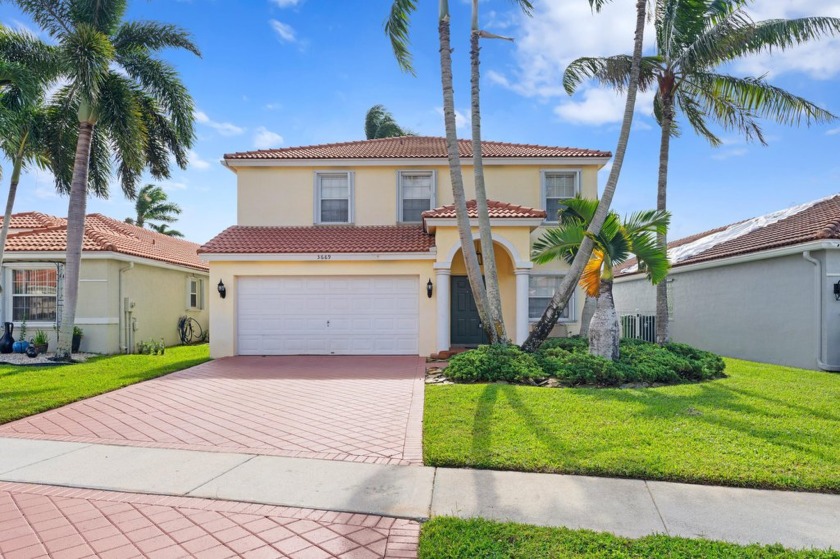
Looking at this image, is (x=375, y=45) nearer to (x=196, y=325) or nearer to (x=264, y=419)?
(x=264, y=419)

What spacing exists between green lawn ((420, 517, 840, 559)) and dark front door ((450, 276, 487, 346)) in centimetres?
1111

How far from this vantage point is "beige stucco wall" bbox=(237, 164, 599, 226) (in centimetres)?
1523

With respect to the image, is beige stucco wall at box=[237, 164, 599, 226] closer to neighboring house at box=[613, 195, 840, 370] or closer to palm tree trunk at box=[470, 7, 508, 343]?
palm tree trunk at box=[470, 7, 508, 343]

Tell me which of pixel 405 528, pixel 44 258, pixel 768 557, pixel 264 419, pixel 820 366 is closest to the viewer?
pixel 768 557

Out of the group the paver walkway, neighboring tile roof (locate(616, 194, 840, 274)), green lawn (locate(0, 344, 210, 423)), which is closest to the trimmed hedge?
neighboring tile roof (locate(616, 194, 840, 274))

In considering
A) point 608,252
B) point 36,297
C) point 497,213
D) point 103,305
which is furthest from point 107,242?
point 608,252

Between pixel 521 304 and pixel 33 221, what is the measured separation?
18.3 m

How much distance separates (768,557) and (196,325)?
20.0m

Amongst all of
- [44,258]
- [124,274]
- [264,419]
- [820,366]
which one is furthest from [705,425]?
[44,258]

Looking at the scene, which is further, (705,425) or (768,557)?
(705,425)

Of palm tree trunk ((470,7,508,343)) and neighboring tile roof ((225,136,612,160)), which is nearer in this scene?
palm tree trunk ((470,7,508,343))

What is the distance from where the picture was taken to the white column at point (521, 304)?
1266cm

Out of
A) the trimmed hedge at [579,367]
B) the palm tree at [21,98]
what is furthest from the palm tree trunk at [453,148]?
the palm tree at [21,98]

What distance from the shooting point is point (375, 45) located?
1206 cm
